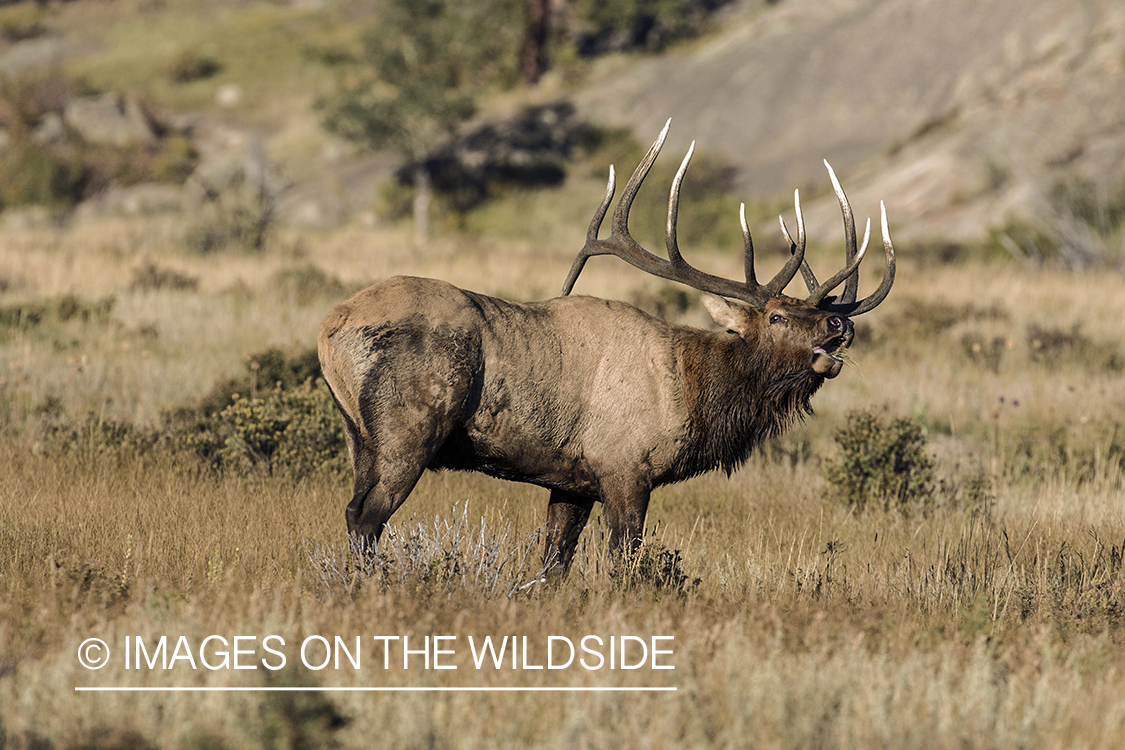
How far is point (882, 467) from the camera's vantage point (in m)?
8.16

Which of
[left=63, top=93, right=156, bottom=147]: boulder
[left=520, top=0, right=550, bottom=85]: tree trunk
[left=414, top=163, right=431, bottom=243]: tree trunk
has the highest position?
[left=520, top=0, right=550, bottom=85]: tree trunk

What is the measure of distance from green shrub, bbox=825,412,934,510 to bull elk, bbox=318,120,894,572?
6.93ft

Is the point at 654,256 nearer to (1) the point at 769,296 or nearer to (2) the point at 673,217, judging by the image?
(2) the point at 673,217

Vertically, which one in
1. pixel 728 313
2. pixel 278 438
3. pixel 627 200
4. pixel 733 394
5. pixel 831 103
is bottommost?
pixel 278 438

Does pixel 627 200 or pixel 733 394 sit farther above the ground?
pixel 627 200

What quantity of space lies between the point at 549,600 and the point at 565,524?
1084 millimetres

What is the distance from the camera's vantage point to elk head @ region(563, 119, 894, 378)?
5930mm

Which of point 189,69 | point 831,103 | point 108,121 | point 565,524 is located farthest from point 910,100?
point 189,69

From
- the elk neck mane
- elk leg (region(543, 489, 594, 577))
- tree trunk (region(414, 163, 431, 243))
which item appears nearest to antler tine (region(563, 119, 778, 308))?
the elk neck mane

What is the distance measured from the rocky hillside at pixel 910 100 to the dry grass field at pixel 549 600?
18.7 m

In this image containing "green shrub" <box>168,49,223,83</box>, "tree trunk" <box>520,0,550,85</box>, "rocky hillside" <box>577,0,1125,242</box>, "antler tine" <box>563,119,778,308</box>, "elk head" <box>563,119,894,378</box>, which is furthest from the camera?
"green shrub" <box>168,49,223,83</box>

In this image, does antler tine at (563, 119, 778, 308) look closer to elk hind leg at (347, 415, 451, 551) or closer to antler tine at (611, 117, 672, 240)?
antler tine at (611, 117, 672, 240)

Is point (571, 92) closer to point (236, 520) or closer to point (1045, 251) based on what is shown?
point (1045, 251)

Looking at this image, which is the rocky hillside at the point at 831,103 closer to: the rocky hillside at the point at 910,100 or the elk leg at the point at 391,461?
the rocky hillside at the point at 910,100
